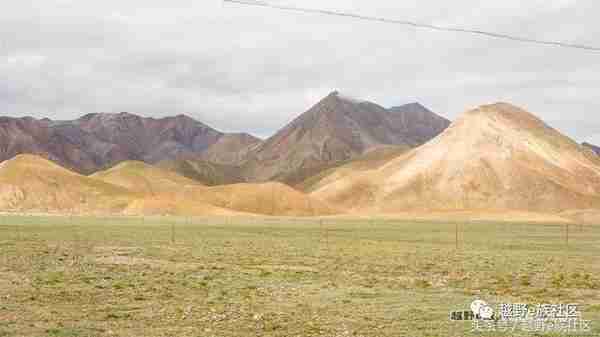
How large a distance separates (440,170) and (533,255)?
151628 millimetres

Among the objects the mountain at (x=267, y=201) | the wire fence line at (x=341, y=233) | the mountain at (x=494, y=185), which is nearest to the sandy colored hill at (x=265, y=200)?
the mountain at (x=267, y=201)

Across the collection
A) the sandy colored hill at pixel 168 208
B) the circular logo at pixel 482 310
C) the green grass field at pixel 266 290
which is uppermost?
the circular logo at pixel 482 310

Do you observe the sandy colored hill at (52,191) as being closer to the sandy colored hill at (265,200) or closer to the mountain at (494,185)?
the sandy colored hill at (265,200)

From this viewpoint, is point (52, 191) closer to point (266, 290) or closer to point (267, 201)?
point (267, 201)

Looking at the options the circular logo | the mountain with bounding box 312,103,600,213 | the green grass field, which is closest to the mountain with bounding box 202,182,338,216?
the mountain with bounding box 312,103,600,213

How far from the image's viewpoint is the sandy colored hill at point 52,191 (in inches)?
6225

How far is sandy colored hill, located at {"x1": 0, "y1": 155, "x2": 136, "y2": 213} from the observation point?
15812 cm

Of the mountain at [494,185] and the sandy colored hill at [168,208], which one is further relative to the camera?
the mountain at [494,185]

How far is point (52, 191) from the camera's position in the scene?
167 metres

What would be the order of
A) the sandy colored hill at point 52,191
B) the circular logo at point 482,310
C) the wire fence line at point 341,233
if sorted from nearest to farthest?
1. the circular logo at point 482,310
2. the wire fence line at point 341,233
3. the sandy colored hill at point 52,191

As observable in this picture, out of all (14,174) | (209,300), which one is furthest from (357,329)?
(14,174)

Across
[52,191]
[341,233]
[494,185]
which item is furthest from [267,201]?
[341,233]

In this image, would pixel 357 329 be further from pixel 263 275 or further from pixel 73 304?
pixel 263 275

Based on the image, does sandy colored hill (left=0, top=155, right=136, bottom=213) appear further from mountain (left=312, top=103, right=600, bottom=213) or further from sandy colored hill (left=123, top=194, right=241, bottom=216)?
mountain (left=312, top=103, right=600, bottom=213)
